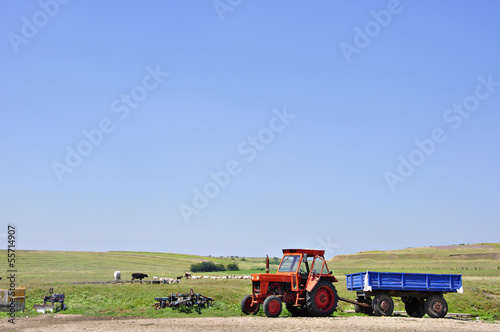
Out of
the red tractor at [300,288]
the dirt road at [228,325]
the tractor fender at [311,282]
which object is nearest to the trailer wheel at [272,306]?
the red tractor at [300,288]

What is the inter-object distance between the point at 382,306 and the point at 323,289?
299 cm

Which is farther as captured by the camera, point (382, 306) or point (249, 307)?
point (382, 306)

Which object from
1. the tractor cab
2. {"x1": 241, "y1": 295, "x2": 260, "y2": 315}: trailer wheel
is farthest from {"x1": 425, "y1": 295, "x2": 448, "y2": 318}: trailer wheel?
{"x1": 241, "y1": 295, "x2": 260, "y2": 315}: trailer wheel

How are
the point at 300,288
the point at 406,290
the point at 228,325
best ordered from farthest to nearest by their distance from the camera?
the point at 406,290 → the point at 300,288 → the point at 228,325

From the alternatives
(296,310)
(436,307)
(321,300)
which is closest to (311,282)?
(321,300)

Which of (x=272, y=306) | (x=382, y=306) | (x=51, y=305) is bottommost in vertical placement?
(x=51, y=305)

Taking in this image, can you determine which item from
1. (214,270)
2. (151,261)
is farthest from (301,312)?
(151,261)

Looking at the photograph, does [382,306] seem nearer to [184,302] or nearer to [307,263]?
[307,263]

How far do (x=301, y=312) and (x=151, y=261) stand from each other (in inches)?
2540

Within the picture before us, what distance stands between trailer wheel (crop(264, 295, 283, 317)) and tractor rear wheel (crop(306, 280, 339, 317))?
4.26 feet

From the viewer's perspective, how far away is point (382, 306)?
2139 cm

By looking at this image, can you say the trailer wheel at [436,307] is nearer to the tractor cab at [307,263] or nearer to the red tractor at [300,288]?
the red tractor at [300,288]

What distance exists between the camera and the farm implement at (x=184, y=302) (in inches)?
869

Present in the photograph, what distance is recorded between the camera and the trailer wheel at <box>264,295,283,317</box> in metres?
19.6
